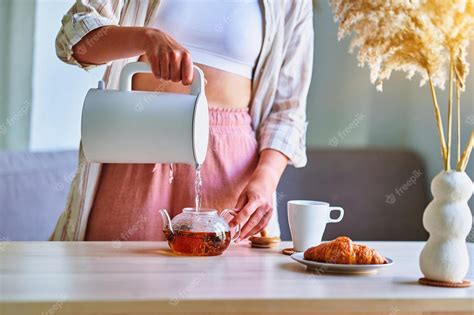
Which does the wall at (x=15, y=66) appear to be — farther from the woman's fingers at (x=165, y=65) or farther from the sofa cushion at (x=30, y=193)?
the woman's fingers at (x=165, y=65)

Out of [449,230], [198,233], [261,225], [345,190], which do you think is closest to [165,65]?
[198,233]

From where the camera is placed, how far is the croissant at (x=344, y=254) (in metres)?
0.93

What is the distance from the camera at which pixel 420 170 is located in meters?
2.61

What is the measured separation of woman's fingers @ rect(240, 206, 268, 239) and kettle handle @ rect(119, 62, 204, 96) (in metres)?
0.29

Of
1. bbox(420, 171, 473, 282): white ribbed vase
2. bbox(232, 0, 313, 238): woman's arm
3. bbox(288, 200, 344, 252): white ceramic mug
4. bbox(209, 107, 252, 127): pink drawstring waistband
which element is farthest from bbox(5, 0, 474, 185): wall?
bbox(420, 171, 473, 282): white ribbed vase

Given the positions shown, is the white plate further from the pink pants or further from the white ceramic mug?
the pink pants

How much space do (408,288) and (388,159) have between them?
1.83m

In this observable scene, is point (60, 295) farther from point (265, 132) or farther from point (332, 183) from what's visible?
point (332, 183)

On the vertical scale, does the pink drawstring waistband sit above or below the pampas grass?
below

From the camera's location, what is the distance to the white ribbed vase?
86cm

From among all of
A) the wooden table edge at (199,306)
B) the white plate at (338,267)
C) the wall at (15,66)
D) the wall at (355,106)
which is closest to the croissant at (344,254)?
the white plate at (338,267)

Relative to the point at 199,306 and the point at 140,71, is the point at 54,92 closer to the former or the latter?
the point at 140,71

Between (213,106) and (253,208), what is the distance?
0.26 metres

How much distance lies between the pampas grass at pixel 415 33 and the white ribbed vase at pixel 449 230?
0.13 ft
